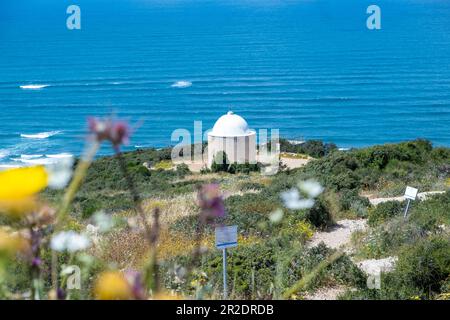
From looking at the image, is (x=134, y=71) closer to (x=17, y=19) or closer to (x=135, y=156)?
(x=135, y=156)

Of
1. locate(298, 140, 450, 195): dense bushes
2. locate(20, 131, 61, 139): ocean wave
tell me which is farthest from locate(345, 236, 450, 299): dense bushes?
locate(20, 131, 61, 139): ocean wave

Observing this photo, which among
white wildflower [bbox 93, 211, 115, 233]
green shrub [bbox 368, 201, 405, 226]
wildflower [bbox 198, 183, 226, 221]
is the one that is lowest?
green shrub [bbox 368, 201, 405, 226]

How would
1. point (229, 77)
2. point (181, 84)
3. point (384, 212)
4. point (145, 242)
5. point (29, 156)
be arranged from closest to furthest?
point (145, 242)
point (384, 212)
point (29, 156)
point (181, 84)
point (229, 77)

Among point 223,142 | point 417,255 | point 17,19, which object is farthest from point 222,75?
point 17,19

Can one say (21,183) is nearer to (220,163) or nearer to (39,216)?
(39,216)

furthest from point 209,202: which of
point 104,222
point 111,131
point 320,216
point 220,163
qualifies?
point 220,163

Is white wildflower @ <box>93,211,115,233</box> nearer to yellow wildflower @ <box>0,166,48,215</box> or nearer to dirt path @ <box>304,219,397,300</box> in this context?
yellow wildflower @ <box>0,166,48,215</box>

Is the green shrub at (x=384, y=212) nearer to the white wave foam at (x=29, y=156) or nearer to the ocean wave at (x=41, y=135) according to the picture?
the white wave foam at (x=29, y=156)
